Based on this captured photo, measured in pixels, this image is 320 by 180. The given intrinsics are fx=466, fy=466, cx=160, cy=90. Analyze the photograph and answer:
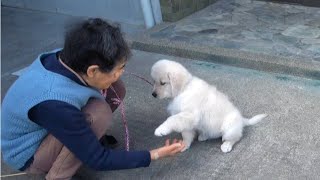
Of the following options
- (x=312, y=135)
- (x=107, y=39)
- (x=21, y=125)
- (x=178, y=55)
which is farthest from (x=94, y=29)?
(x=178, y=55)

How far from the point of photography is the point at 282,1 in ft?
18.3

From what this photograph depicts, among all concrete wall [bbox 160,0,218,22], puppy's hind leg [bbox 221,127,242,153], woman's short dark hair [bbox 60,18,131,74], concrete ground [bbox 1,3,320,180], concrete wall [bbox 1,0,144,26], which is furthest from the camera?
concrete wall [bbox 1,0,144,26]

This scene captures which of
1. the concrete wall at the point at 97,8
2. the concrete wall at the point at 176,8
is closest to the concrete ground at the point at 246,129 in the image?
the concrete wall at the point at 176,8

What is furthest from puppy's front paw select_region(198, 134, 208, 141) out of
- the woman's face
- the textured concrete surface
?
the textured concrete surface

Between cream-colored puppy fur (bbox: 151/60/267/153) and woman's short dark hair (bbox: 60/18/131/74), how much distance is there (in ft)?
1.75

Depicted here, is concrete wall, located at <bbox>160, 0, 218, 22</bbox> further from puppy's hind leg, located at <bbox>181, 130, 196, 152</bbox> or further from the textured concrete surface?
puppy's hind leg, located at <bbox>181, 130, 196, 152</bbox>

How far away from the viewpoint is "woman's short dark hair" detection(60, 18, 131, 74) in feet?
7.29

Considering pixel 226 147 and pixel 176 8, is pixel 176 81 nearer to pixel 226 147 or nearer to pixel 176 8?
pixel 226 147

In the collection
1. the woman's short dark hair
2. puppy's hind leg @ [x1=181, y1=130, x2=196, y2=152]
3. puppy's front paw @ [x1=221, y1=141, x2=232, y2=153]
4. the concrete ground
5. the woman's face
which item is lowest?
the concrete ground

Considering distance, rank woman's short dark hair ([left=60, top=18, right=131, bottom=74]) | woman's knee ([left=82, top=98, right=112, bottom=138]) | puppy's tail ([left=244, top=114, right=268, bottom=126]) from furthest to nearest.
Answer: puppy's tail ([left=244, top=114, right=268, bottom=126])
woman's knee ([left=82, top=98, right=112, bottom=138])
woman's short dark hair ([left=60, top=18, right=131, bottom=74])

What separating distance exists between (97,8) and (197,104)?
132 inches

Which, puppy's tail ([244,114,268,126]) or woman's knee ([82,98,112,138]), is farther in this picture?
puppy's tail ([244,114,268,126])

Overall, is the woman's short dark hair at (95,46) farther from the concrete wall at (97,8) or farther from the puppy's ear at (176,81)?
the concrete wall at (97,8)

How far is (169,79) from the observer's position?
2791 mm
